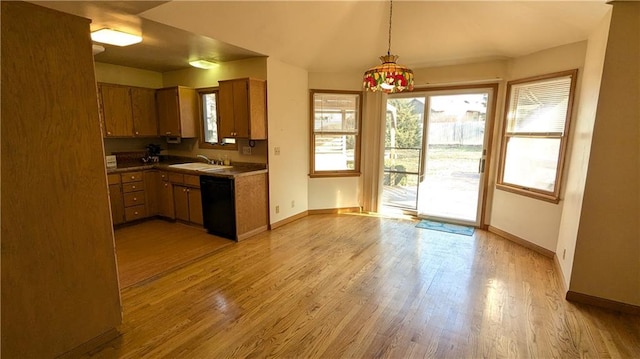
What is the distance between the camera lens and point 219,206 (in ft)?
13.0

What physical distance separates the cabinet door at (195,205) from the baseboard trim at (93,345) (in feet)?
7.47

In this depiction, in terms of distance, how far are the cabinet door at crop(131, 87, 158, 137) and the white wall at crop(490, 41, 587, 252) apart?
5.52m

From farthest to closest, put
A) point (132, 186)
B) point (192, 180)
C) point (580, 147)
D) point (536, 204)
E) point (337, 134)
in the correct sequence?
Answer: point (337, 134) → point (132, 186) → point (192, 180) → point (536, 204) → point (580, 147)

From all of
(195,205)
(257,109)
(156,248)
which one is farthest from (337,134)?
(156,248)

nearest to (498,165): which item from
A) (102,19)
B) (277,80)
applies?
(277,80)

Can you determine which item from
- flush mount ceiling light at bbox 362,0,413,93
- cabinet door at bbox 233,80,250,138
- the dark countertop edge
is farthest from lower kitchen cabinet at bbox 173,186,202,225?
flush mount ceiling light at bbox 362,0,413,93

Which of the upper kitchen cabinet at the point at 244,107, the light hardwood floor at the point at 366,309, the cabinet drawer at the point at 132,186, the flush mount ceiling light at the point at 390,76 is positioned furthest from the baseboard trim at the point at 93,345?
the cabinet drawer at the point at 132,186

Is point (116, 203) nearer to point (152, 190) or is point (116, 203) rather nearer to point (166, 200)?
point (152, 190)

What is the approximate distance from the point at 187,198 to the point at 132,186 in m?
0.93

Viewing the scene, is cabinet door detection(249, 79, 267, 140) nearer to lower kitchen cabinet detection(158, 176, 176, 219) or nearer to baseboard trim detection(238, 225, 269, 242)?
baseboard trim detection(238, 225, 269, 242)

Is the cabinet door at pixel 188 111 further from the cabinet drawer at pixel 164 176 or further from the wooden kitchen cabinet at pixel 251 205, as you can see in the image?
the wooden kitchen cabinet at pixel 251 205

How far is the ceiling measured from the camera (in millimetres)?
2744

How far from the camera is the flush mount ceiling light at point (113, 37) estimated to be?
9.54ft

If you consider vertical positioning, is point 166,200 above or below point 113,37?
below
